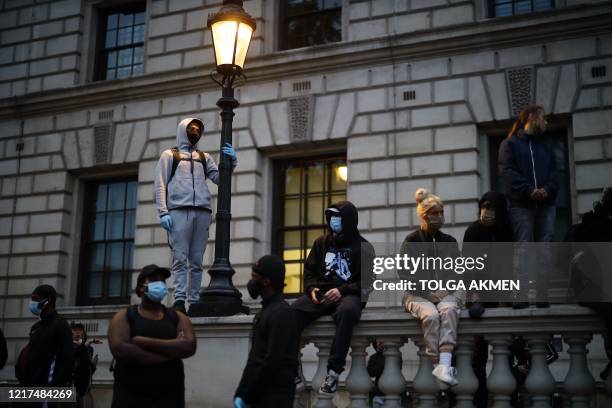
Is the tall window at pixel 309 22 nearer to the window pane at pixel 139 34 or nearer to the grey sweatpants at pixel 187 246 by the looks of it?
the window pane at pixel 139 34

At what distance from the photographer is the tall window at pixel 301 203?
1589 cm

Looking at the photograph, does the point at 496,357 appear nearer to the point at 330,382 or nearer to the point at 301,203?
the point at 330,382

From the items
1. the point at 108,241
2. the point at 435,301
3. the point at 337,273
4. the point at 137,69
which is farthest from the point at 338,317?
the point at 137,69

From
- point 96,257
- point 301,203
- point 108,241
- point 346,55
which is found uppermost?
point 346,55

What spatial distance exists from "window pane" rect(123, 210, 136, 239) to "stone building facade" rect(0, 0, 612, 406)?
2.12 ft

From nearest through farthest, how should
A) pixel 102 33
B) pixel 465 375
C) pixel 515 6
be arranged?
pixel 465 375
pixel 515 6
pixel 102 33

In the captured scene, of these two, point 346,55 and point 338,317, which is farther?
point 346,55

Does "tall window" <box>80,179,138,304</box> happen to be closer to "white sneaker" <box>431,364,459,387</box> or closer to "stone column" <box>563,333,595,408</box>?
"white sneaker" <box>431,364,459,387</box>

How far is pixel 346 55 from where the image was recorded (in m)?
15.7

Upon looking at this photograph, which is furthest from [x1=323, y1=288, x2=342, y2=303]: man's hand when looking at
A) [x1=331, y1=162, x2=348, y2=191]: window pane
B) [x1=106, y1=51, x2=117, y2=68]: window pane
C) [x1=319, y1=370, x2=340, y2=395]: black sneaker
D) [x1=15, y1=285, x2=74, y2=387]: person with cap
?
[x1=106, y1=51, x2=117, y2=68]: window pane

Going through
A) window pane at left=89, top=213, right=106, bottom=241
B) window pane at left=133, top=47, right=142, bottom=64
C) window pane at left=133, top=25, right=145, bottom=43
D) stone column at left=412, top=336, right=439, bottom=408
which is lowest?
stone column at left=412, top=336, right=439, bottom=408

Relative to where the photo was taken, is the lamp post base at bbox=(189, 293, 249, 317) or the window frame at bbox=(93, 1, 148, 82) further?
the window frame at bbox=(93, 1, 148, 82)

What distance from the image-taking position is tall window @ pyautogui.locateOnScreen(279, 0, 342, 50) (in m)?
16.6

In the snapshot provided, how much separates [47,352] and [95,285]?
9.90 m
